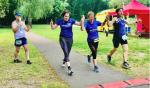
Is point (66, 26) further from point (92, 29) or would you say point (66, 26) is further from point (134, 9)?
point (134, 9)

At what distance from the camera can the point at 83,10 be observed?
83250mm

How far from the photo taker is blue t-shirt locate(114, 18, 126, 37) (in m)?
11.9

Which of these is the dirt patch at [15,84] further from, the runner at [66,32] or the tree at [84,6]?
the tree at [84,6]

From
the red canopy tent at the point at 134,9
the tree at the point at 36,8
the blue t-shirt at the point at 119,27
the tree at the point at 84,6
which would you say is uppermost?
the blue t-shirt at the point at 119,27

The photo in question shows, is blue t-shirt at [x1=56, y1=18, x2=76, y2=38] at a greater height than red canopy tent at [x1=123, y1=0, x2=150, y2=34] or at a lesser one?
greater

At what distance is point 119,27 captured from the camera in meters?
11.9

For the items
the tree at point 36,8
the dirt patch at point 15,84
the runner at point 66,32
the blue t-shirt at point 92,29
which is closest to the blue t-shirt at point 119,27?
the blue t-shirt at point 92,29

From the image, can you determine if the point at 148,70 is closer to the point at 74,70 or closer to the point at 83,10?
the point at 74,70

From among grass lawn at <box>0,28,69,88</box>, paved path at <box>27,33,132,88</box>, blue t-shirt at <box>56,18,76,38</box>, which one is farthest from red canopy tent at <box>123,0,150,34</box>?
blue t-shirt at <box>56,18,76,38</box>

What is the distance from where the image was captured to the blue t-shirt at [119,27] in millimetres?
11867

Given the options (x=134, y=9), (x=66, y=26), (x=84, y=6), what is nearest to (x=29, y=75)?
(x=66, y=26)

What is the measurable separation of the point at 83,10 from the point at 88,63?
2791 inches

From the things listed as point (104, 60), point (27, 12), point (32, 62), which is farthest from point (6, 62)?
point (27, 12)

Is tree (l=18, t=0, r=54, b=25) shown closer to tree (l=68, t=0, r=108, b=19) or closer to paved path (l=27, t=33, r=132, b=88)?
tree (l=68, t=0, r=108, b=19)
